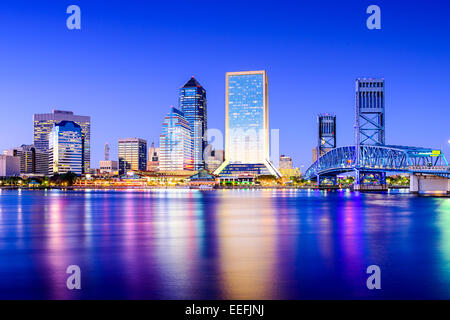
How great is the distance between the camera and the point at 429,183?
100562 mm

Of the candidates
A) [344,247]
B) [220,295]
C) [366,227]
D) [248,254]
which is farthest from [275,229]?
[220,295]

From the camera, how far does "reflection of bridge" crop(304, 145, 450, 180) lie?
316 feet

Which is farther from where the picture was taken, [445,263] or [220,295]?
[445,263]

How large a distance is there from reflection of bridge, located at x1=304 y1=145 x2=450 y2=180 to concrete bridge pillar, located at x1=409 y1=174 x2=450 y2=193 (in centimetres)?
302

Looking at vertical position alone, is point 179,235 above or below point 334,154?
below

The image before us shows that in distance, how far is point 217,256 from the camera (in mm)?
20719

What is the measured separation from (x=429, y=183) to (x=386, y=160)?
22.8 metres

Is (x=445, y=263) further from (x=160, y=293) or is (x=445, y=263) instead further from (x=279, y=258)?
(x=160, y=293)
